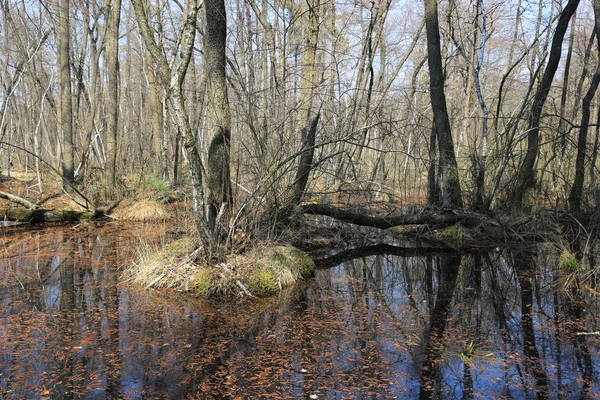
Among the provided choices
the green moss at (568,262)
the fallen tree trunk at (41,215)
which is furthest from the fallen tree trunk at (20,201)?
the green moss at (568,262)

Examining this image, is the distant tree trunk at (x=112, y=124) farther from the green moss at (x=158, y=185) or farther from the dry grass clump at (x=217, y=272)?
the dry grass clump at (x=217, y=272)

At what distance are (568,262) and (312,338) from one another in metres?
4.62

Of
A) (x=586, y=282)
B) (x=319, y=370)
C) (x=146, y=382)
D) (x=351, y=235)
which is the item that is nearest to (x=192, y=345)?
(x=146, y=382)

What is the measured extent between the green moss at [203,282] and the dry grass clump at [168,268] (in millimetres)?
71

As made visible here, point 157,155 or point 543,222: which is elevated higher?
point 157,155

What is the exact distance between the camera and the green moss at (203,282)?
249 inches

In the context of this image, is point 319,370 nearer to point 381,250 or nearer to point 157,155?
point 381,250

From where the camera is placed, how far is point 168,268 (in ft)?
22.2

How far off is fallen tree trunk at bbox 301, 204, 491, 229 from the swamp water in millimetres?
2377

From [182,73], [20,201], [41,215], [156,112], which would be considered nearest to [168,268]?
[182,73]

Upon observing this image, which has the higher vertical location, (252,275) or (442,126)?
(442,126)

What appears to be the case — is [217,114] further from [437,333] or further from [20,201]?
[20,201]

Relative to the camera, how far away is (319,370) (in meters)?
4.22

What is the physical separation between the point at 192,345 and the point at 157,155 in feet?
44.0
